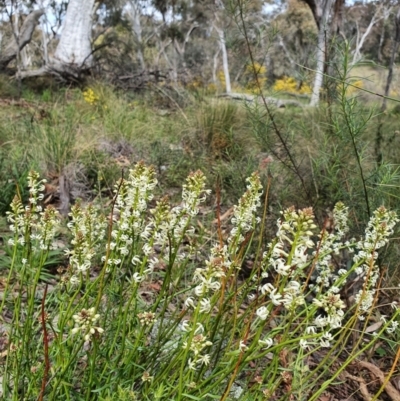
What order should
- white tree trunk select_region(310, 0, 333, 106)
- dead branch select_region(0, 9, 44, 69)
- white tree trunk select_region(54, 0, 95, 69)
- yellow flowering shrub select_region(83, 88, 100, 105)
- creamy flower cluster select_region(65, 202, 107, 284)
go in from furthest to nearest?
white tree trunk select_region(54, 0, 95, 69) → dead branch select_region(0, 9, 44, 69) → yellow flowering shrub select_region(83, 88, 100, 105) → white tree trunk select_region(310, 0, 333, 106) → creamy flower cluster select_region(65, 202, 107, 284)

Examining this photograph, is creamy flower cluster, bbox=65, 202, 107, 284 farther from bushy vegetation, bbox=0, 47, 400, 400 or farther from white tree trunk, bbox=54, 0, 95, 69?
white tree trunk, bbox=54, 0, 95, 69

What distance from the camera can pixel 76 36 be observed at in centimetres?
1077

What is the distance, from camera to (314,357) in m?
2.33

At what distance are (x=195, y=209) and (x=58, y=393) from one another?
738mm

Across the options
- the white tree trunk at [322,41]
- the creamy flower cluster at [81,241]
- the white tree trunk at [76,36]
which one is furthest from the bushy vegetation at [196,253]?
the white tree trunk at [76,36]

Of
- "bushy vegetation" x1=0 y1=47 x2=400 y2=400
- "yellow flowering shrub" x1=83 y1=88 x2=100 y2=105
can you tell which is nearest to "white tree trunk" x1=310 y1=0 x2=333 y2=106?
"bushy vegetation" x1=0 y1=47 x2=400 y2=400

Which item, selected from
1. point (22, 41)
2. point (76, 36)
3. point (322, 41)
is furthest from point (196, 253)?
point (76, 36)

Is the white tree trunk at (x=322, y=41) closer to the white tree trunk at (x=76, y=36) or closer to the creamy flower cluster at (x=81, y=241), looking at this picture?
the creamy flower cluster at (x=81, y=241)

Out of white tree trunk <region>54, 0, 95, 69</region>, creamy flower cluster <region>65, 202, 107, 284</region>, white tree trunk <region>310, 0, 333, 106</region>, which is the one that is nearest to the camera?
creamy flower cluster <region>65, 202, 107, 284</region>

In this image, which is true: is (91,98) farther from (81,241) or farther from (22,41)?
(81,241)

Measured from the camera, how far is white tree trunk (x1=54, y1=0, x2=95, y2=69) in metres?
10.4

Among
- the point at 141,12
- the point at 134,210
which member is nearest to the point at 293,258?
the point at 134,210

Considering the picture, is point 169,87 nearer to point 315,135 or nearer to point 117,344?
point 315,135

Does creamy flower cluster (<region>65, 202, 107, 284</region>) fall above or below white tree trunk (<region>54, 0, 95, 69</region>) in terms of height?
below
